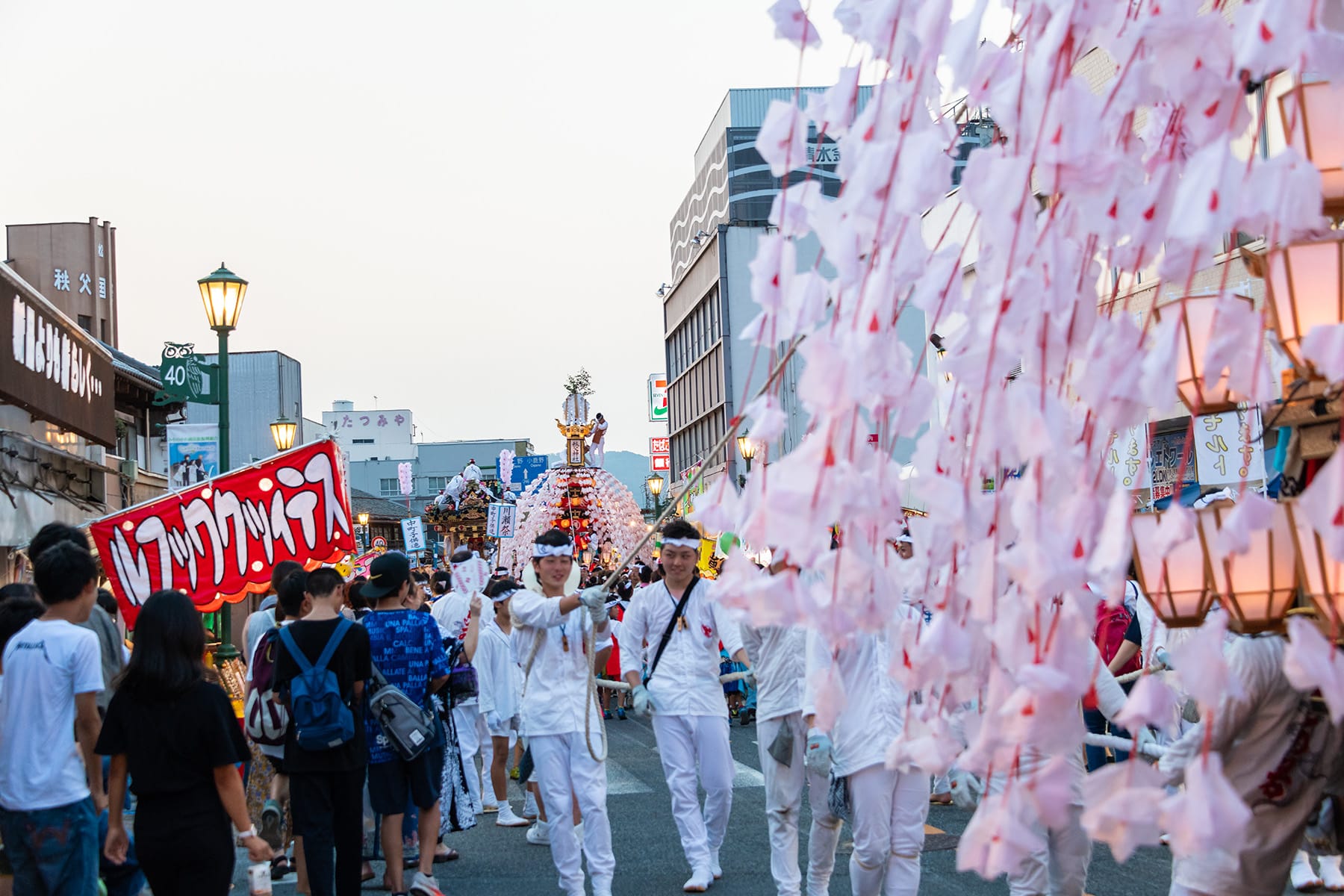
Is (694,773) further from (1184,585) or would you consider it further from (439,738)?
(1184,585)

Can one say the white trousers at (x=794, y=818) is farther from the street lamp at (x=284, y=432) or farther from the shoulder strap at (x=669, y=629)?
the street lamp at (x=284, y=432)

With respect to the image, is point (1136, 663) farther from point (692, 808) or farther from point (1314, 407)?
point (1314, 407)

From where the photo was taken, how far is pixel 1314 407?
3.14 meters

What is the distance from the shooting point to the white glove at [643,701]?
805cm

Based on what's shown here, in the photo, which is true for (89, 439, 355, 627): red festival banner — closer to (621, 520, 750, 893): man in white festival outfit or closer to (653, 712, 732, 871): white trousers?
(621, 520, 750, 893): man in white festival outfit

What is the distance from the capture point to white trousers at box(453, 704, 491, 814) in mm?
10633

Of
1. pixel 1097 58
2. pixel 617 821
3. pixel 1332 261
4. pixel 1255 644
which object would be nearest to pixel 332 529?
pixel 617 821

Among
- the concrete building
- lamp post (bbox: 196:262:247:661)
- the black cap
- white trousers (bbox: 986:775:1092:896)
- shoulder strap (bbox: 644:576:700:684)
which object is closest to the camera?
white trousers (bbox: 986:775:1092:896)

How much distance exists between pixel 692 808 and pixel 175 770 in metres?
3.71

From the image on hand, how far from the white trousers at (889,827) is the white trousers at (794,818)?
337 millimetres

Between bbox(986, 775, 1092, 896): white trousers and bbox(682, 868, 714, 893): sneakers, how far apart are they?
2.42 metres

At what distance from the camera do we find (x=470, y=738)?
11055 mm

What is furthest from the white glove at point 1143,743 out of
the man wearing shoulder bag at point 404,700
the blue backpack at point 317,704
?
the man wearing shoulder bag at point 404,700

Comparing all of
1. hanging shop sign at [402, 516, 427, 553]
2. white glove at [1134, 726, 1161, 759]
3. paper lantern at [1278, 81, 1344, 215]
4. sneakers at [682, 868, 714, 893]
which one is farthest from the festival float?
paper lantern at [1278, 81, 1344, 215]
